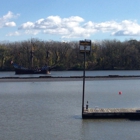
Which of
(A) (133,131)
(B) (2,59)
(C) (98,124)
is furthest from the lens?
(B) (2,59)

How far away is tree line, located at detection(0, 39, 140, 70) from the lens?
12706cm

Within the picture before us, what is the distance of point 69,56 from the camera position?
13138 cm

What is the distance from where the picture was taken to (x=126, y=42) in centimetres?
13750

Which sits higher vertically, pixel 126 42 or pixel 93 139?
pixel 126 42

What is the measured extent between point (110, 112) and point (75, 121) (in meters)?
2.28

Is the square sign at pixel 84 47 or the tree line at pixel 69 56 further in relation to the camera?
the tree line at pixel 69 56

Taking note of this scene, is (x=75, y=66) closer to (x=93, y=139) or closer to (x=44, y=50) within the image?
(x=44, y=50)

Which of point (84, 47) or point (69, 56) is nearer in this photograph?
point (84, 47)

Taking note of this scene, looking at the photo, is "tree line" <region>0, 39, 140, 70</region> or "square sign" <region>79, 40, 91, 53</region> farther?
"tree line" <region>0, 39, 140, 70</region>

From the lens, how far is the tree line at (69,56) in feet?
417

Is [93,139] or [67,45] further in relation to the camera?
[67,45]

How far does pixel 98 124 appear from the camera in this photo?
81.0ft

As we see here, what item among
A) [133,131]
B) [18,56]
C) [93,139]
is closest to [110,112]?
[133,131]

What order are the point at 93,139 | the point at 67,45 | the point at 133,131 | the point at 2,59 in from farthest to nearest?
the point at 67,45, the point at 2,59, the point at 133,131, the point at 93,139
